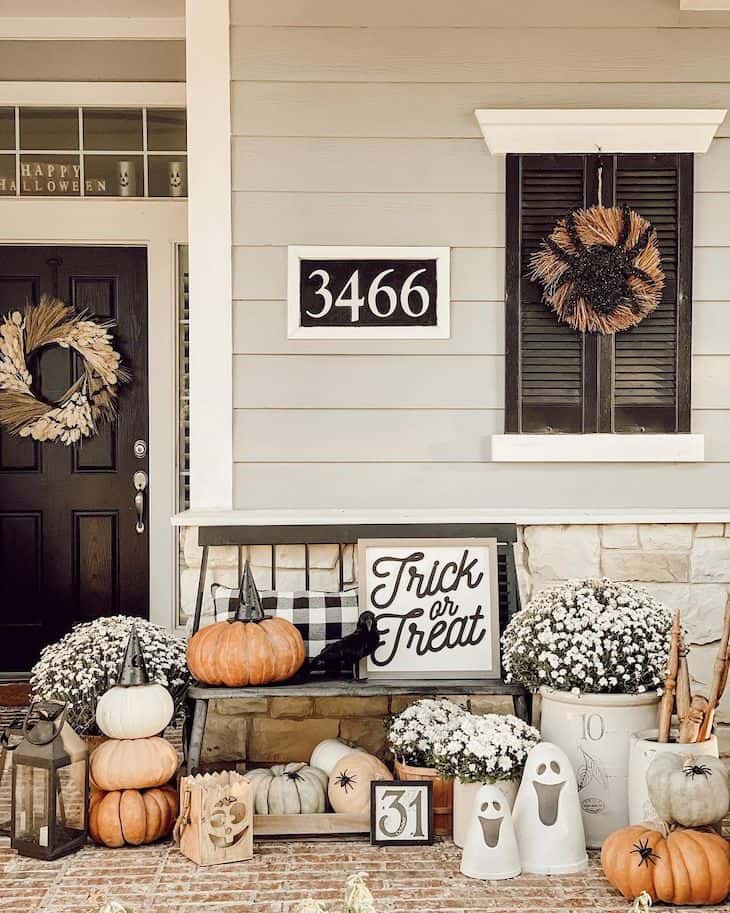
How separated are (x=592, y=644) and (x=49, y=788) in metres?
1.53

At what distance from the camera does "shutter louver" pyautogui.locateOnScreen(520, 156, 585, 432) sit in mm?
3803

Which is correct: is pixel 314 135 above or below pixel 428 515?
above

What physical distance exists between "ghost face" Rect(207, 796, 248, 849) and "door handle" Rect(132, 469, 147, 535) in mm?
2278

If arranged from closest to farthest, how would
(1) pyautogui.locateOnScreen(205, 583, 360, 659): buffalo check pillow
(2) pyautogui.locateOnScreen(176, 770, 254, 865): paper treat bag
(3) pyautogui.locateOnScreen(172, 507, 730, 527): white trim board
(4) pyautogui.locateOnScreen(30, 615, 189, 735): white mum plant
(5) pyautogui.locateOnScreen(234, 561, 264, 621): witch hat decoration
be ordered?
(2) pyautogui.locateOnScreen(176, 770, 254, 865): paper treat bag → (5) pyautogui.locateOnScreen(234, 561, 264, 621): witch hat decoration → (4) pyautogui.locateOnScreen(30, 615, 189, 735): white mum plant → (1) pyautogui.locateOnScreen(205, 583, 360, 659): buffalo check pillow → (3) pyautogui.locateOnScreen(172, 507, 730, 527): white trim board

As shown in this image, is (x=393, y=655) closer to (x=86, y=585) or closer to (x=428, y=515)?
(x=428, y=515)

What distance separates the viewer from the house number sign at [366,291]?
12.4ft

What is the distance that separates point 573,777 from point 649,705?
357 millimetres

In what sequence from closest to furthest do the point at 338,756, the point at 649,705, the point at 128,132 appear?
1. the point at 649,705
2. the point at 338,756
3. the point at 128,132

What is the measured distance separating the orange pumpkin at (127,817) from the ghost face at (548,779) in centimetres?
103

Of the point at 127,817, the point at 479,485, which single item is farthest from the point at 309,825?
the point at 479,485

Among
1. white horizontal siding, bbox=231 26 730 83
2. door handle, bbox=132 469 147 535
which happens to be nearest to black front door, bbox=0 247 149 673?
door handle, bbox=132 469 147 535

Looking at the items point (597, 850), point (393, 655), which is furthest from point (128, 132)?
point (597, 850)

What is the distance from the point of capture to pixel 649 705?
314cm

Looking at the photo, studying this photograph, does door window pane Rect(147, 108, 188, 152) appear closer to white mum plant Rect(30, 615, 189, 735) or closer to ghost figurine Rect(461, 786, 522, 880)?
white mum plant Rect(30, 615, 189, 735)
